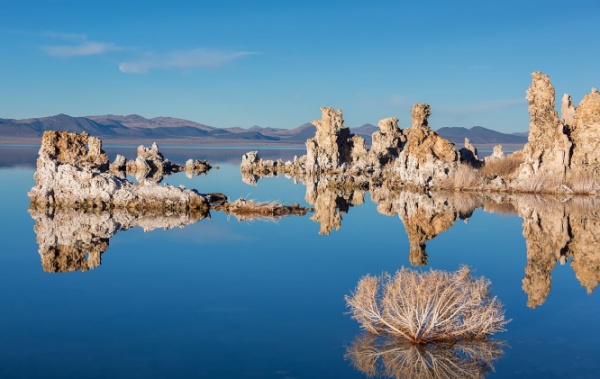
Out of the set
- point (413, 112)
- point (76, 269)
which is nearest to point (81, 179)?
point (76, 269)

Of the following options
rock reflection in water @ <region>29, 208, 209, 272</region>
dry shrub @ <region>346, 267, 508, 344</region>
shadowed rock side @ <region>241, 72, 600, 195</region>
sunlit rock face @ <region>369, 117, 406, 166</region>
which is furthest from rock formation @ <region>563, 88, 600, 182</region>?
dry shrub @ <region>346, 267, 508, 344</region>

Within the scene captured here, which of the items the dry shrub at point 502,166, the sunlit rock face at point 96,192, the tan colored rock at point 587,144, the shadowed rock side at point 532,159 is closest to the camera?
the sunlit rock face at point 96,192

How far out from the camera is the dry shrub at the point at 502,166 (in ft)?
120

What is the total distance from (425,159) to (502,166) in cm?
654

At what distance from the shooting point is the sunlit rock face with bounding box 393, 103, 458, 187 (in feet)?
109

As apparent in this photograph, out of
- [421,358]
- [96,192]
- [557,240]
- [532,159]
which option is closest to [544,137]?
[532,159]

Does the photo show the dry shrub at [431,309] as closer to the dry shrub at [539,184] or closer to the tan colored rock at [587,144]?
the dry shrub at [539,184]

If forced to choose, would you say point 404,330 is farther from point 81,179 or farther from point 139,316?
point 81,179

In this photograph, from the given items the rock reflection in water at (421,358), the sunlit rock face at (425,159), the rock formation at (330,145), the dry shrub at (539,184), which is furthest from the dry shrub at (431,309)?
the rock formation at (330,145)

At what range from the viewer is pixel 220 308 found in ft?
35.0

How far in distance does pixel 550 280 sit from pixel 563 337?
3762mm

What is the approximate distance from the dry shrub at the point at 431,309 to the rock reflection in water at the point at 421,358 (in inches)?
5.6

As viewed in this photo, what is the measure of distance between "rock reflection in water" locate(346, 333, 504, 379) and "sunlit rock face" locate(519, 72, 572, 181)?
22572 millimetres

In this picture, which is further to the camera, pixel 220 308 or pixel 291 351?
pixel 220 308
